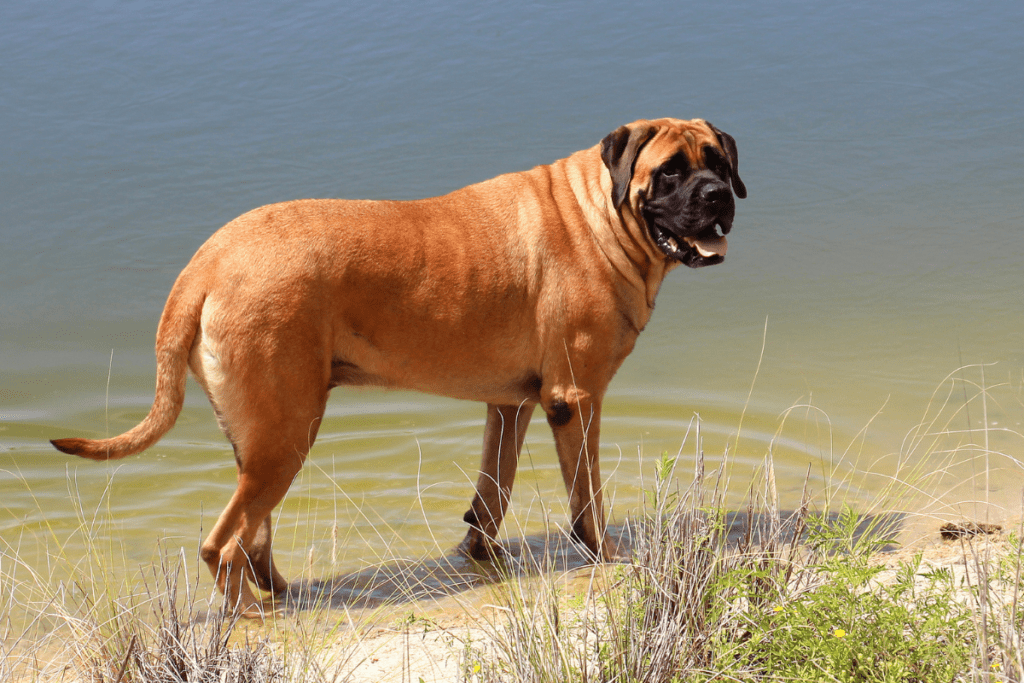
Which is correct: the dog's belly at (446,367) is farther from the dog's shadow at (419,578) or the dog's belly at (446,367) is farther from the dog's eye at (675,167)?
the dog's eye at (675,167)

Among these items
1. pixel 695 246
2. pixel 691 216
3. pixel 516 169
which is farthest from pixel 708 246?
pixel 516 169

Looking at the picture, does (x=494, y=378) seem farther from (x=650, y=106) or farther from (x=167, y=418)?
(x=650, y=106)

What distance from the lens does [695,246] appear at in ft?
14.7

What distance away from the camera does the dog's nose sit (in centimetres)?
435

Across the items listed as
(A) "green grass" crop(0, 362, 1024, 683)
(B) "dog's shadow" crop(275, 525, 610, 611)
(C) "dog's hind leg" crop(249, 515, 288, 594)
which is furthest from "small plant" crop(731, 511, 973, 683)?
(C) "dog's hind leg" crop(249, 515, 288, 594)

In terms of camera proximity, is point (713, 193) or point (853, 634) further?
point (713, 193)

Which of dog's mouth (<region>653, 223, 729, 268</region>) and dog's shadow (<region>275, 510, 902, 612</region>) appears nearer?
dog's shadow (<region>275, 510, 902, 612</region>)

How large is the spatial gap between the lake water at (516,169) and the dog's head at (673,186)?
0.95 m

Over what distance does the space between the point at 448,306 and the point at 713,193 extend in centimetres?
126

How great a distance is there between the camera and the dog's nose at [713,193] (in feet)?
14.3

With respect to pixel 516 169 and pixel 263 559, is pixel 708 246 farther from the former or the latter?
pixel 516 169

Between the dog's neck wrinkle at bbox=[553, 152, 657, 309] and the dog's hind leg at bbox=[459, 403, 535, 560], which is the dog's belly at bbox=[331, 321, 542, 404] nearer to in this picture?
the dog's hind leg at bbox=[459, 403, 535, 560]

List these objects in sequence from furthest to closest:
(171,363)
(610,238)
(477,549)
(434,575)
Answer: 1. (477,549)
2. (610,238)
3. (434,575)
4. (171,363)

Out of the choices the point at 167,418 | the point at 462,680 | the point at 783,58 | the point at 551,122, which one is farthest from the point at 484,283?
the point at 783,58
